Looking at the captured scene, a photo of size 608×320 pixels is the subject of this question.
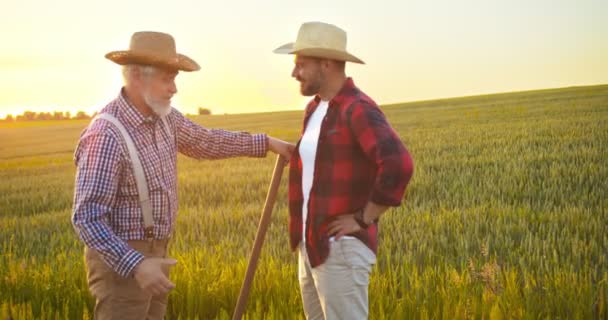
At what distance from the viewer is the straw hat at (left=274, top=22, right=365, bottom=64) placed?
303 centimetres

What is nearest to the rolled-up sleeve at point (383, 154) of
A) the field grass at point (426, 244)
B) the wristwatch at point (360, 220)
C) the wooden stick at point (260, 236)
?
the wristwatch at point (360, 220)

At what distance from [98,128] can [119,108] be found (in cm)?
18

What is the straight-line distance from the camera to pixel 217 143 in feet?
12.8

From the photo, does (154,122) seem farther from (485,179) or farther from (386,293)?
(485,179)

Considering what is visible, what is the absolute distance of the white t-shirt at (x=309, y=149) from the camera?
3078 mm

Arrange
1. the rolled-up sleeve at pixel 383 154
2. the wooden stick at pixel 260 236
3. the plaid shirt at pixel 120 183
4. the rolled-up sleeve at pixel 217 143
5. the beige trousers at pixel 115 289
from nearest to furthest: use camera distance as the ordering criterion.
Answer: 1. the rolled-up sleeve at pixel 383 154
2. the plaid shirt at pixel 120 183
3. the beige trousers at pixel 115 289
4. the wooden stick at pixel 260 236
5. the rolled-up sleeve at pixel 217 143

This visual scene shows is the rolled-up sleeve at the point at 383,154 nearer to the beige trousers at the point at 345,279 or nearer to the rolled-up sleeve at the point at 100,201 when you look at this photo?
the beige trousers at the point at 345,279

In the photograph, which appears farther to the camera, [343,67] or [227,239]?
[227,239]

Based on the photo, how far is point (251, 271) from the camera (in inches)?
138

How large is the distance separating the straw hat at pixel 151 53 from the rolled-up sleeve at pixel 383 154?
1096mm

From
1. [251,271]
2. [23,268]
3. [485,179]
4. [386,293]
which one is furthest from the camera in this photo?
[485,179]

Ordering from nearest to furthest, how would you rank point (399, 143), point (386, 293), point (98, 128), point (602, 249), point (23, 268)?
point (399, 143), point (98, 128), point (386, 293), point (23, 268), point (602, 249)

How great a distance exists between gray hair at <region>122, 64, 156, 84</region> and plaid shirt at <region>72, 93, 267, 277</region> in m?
0.13

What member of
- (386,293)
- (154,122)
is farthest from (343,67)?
(386,293)
